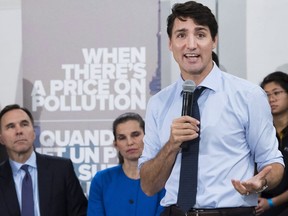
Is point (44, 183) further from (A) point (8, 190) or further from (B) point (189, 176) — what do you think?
(B) point (189, 176)

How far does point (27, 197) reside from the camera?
153 inches

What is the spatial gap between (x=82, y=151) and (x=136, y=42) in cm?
88

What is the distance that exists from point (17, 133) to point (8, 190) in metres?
0.41

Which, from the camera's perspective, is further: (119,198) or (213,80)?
(119,198)

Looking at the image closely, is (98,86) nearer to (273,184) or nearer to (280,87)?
(280,87)

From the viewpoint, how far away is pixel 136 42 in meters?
4.32

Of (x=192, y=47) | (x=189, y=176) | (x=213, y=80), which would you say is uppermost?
(x=192, y=47)

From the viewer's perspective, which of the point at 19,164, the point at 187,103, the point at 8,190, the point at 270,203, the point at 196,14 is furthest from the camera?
the point at 19,164

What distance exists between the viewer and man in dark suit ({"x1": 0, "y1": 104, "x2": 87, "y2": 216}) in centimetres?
389

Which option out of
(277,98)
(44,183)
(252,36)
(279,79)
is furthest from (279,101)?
(44,183)

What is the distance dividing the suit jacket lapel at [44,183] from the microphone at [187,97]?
6.77 feet

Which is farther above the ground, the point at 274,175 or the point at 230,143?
the point at 230,143

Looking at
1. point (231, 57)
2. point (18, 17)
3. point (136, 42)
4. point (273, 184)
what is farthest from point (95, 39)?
point (273, 184)

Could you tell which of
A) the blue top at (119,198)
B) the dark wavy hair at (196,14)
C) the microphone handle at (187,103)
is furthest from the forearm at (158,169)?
the blue top at (119,198)
